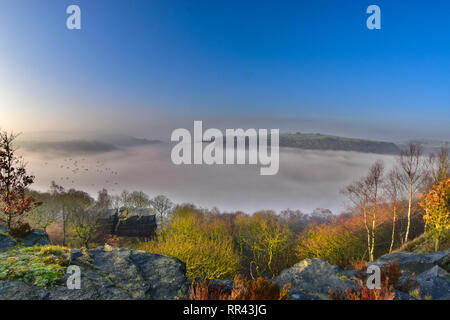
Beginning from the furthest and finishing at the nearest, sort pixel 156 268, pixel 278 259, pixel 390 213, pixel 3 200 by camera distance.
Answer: pixel 278 259
pixel 390 213
pixel 3 200
pixel 156 268

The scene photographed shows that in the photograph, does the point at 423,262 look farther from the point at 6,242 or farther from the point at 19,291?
the point at 6,242

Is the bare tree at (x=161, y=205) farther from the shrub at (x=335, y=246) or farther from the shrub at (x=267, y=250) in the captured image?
the shrub at (x=335, y=246)

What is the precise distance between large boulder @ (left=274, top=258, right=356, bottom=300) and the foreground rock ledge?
13.9 feet

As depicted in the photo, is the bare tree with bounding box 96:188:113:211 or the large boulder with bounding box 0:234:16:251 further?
the bare tree with bounding box 96:188:113:211

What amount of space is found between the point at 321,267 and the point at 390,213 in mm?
23696

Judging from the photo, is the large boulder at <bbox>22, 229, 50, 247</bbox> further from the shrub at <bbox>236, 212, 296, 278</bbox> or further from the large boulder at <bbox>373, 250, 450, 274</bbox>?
the shrub at <bbox>236, 212, 296, 278</bbox>

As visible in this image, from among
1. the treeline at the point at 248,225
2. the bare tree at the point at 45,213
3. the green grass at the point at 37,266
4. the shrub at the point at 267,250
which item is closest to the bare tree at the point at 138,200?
the treeline at the point at 248,225

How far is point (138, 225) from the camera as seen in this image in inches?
1435

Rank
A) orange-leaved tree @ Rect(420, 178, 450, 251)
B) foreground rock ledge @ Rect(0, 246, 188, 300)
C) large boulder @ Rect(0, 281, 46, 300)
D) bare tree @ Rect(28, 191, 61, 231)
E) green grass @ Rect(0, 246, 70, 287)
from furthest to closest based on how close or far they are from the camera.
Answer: bare tree @ Rect(28, 191, 61, 231), orange-leaved tree @ Rect(420, 178, 450, 251), green grass @ Rect(0, 246, 70, 287), foreground rock ledge @ Rect(0, 246, 188, 300), large boulder @ Rect(0, 281, 46, 300)

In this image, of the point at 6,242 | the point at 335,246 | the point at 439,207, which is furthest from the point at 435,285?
the point at 6,242

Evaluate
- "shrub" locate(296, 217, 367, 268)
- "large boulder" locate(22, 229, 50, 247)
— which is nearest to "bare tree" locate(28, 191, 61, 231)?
"large boulder" locate(22, 229, 50, 247)

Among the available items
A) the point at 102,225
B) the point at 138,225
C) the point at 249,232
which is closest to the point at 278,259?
the point at 249,232

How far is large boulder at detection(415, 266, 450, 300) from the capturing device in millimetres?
10142
